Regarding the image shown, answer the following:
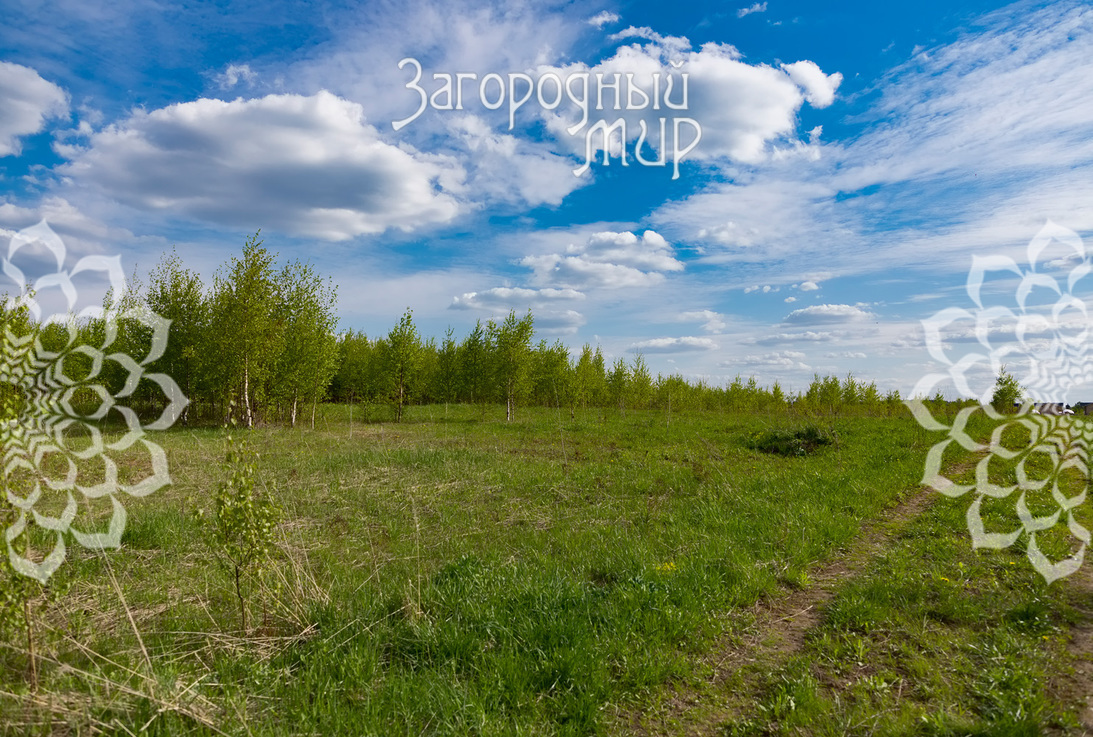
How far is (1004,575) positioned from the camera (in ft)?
20.9

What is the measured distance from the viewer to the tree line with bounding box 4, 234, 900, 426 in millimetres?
25797

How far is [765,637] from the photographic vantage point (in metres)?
5.19

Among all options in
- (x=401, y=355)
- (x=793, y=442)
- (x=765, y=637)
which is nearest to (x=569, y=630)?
(x=765, y=637)

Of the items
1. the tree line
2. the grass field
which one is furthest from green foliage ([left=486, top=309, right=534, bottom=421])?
the grass field

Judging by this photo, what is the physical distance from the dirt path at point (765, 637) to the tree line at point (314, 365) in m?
13.0

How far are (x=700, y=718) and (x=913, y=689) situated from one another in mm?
1736

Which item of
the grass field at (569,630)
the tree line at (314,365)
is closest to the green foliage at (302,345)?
the tree line at (314,365)

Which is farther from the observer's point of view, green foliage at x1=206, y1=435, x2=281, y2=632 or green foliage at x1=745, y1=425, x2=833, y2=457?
green foliage at x1=745, y1=425, x2=833, y2=457

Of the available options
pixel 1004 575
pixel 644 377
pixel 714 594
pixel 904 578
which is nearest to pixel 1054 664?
pixel 904 578

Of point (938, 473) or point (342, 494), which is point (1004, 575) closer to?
point (938, 473)

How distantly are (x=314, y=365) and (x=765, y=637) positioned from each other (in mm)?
28001

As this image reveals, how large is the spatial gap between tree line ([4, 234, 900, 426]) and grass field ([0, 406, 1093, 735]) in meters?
11.4

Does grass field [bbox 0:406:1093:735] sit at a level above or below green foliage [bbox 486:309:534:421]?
below

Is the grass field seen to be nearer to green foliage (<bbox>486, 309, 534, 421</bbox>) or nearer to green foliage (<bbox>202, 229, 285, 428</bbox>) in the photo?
green foliage (<bbox>202, 229, 285, 428</bbox>)
